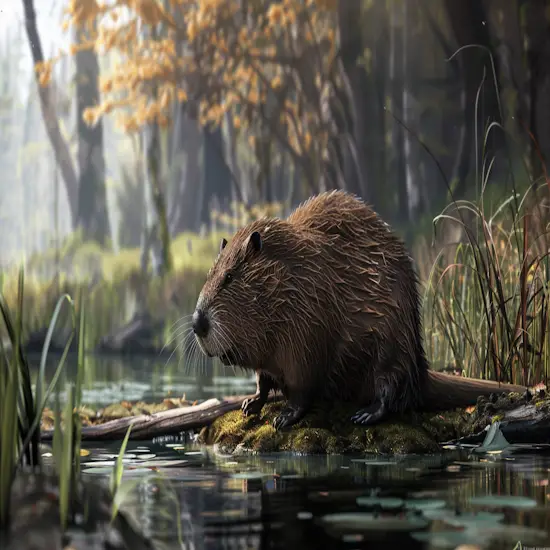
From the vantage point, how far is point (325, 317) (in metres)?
4.02

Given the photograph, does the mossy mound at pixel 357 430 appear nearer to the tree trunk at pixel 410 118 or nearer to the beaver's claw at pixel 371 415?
the beaver's claw at pixel 371 415

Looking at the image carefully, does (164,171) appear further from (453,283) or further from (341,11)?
(453,283)

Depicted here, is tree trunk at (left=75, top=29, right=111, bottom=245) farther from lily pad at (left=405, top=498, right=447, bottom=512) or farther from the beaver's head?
lily pad at (left=405, top=498, right=447, bottom=512)

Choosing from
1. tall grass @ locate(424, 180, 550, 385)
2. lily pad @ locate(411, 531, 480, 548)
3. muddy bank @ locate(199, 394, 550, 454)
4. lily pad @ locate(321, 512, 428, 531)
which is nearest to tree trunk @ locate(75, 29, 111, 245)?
tall grass @ locate(424, 180, 550, 385)

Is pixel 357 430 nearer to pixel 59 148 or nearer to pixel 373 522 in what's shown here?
pixel 373 522

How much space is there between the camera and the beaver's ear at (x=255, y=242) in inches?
157

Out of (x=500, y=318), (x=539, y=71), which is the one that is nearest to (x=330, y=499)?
(x=500, y=318)

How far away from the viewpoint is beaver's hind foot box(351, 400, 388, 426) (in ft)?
13.1

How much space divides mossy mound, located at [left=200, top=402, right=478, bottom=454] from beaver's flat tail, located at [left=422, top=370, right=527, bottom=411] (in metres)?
0.04

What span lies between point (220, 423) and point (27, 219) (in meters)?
6.61

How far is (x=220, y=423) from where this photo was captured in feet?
14.5

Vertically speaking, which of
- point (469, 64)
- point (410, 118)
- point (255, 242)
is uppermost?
point (469, 64)

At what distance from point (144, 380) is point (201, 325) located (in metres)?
4.02

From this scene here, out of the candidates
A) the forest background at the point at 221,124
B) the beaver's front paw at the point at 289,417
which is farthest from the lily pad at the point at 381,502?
the forest background at the point at 221,124
